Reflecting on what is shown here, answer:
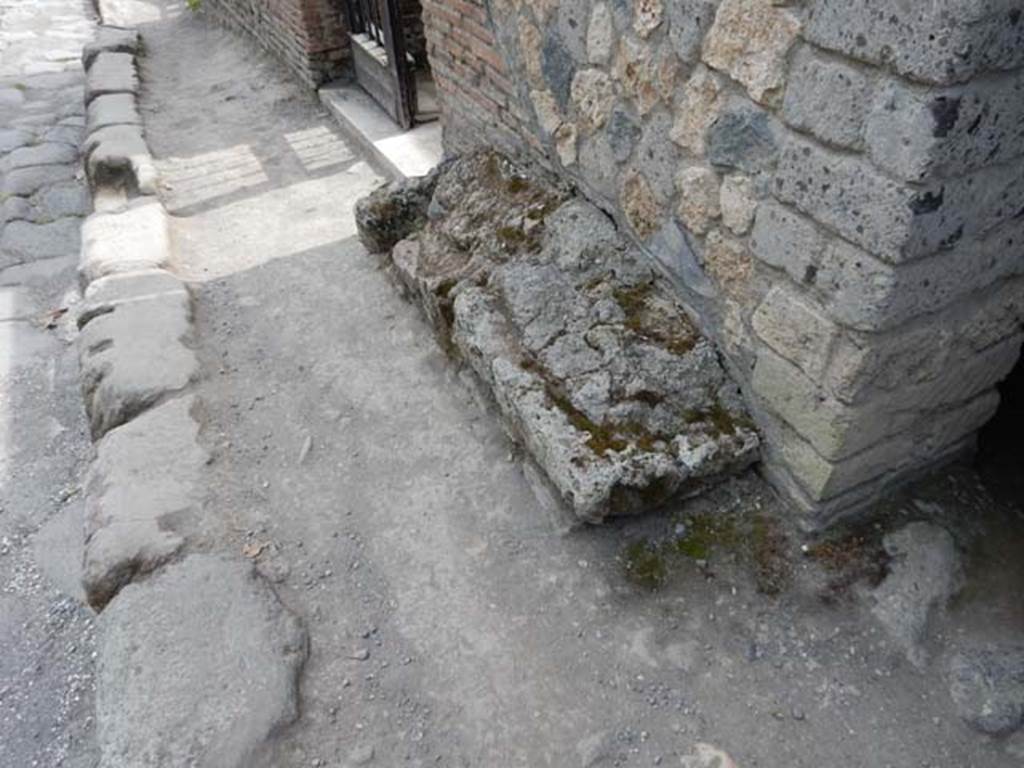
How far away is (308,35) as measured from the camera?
538cm

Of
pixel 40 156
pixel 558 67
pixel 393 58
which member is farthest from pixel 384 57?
pixel 558 67

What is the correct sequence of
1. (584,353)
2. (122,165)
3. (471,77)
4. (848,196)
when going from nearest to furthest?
(848,196) < (584,353) < (471,77) < (122,165)

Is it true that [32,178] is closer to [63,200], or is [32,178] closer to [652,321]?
[63,200]

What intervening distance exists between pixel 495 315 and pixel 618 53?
0.88m

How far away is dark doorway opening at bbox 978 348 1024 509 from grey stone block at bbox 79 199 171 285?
347 centimetres

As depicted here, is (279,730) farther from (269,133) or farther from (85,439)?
(269,133)

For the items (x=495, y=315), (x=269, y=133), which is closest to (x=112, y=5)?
(x=269, y=133)

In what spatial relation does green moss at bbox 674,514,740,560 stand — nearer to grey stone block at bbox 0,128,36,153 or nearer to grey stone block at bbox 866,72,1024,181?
grey stone block at bbox 866,72,1024,181

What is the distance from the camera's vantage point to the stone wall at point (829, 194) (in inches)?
55.2

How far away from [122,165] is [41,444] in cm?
213

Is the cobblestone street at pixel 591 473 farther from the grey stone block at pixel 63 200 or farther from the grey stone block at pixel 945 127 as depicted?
the grey stone block at pixel 63 200

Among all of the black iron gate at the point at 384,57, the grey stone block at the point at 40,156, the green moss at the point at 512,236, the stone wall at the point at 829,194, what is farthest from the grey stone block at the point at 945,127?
the grey stone block at the point at 40,156

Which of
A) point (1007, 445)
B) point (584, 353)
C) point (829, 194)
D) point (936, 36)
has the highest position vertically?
point (936, 36)

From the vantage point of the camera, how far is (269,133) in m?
5.29
